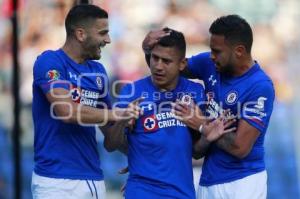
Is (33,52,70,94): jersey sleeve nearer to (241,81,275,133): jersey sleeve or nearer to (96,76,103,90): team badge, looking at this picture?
(96,76,103,90): team badge

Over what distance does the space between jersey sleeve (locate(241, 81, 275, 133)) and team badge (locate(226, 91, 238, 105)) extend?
81 mm

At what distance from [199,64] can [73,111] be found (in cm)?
86

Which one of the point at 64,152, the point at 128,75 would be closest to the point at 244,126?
the point at 64,152

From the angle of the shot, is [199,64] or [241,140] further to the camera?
[199,64]

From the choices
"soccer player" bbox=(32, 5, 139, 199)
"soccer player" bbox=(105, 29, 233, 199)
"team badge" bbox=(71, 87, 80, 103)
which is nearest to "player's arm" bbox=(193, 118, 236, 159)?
"soccer player" bbox=(105, 29, 233, 199)

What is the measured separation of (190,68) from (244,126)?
23.6 inches

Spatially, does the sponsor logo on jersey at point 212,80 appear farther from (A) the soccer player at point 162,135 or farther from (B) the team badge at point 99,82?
(B) the team badge at point 99,82

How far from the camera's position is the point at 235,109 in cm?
475

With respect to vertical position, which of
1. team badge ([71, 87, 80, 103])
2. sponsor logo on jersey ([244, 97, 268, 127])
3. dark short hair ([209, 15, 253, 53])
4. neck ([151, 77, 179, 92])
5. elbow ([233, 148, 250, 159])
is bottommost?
elbow ([233, 148, 250, 159])

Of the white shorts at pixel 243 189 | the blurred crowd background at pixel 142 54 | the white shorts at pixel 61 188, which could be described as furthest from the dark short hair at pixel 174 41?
the blurred crowd background at pixel 142 54

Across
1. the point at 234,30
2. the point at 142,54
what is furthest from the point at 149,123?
the point at 142,54

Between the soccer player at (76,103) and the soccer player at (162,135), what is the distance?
0.29 meters

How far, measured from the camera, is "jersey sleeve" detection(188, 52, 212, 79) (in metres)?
5.02

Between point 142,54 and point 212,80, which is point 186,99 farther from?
point 142,54
